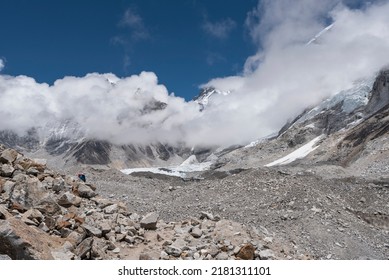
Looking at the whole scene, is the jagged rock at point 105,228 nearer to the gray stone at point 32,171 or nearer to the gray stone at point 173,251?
the gray stone at point 173,251

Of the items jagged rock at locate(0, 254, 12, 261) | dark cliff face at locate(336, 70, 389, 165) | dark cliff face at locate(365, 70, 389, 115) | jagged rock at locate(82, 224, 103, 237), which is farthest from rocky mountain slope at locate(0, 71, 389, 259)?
dark cliff face at locate(365, 70, 389, 115)

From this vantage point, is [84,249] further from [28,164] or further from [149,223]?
[28,164]

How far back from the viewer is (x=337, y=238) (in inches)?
902

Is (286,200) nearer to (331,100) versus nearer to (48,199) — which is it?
(48,199)

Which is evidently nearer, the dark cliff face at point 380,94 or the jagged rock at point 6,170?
the jagged rock at point 6,170

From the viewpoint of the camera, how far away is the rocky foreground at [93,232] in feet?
45.3

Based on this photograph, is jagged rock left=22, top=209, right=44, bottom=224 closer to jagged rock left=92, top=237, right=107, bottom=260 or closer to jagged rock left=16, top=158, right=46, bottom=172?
jagged rock left=92, top=237, right=107, bottom=260

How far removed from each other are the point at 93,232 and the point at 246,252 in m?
5.30

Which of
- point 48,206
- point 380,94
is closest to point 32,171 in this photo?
point 48,206

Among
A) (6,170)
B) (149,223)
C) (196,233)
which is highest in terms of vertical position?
(6,170)

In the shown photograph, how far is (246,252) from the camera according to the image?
601 inches

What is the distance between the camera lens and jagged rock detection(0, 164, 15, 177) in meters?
20.2

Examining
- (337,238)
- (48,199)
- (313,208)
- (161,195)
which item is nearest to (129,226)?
(48,199)

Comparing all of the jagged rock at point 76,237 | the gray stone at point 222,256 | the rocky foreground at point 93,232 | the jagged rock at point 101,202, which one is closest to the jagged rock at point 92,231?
the rocky foreground at point 93,232
